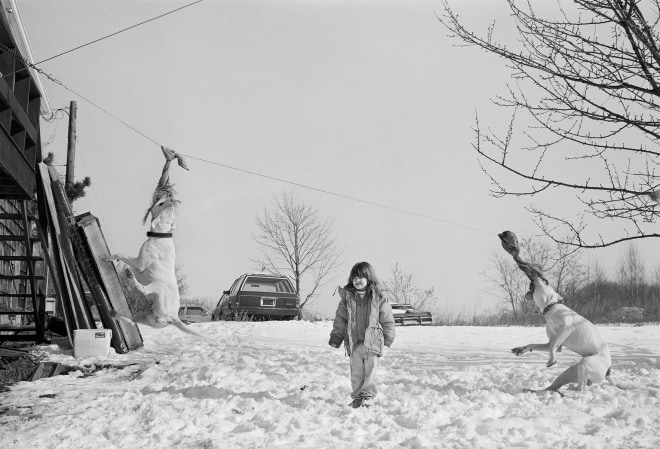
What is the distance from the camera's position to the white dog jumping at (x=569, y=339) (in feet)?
20.7

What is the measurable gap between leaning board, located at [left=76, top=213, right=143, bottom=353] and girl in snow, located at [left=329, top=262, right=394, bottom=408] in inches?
190

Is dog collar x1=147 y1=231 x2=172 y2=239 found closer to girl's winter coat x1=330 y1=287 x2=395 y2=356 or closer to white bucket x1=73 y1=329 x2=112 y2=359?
girl's winter coat x1=330 y1=287 x2=395 y2=356

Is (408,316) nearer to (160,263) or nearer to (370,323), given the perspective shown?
(370,323)

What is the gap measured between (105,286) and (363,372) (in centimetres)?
520

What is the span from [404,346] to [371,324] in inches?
257

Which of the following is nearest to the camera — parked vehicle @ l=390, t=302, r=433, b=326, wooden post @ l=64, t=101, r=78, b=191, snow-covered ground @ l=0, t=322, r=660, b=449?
snow-covered ground @ l=0, t=322, r=660, b=449

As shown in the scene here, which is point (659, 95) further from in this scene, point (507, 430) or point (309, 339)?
point (309, 339)

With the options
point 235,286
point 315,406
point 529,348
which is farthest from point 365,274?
point 235,286

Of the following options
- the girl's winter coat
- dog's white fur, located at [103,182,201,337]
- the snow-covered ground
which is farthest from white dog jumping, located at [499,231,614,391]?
dog's white fur, located at [103,182,201,337]

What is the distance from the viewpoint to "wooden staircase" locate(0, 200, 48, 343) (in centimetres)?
1177

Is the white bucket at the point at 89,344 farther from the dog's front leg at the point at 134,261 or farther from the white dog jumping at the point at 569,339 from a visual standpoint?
the white dog jumping at the point at 569,339

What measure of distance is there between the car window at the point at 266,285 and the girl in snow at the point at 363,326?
11.0m

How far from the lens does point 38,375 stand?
8.42 m

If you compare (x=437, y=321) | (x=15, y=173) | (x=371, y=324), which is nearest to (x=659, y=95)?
(x=371, y=324)
